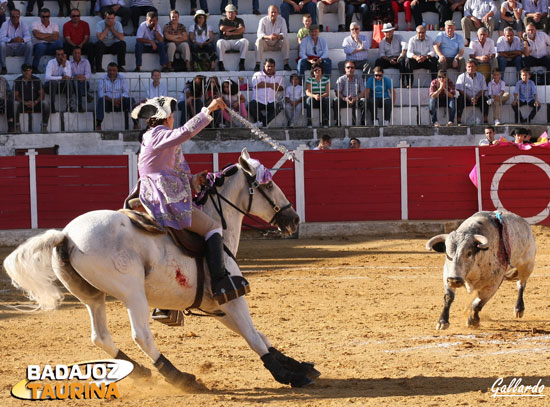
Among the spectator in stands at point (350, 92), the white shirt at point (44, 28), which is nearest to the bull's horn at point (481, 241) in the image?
the spectator in stands at point (350, 92)

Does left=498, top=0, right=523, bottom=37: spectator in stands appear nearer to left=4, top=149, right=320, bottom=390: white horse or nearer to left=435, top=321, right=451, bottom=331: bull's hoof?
left=435, top=321, right=451, bottom=331: bull's hoof

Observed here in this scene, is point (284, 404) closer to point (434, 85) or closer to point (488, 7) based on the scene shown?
point (434, 85)

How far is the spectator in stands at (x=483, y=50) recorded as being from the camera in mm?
17922

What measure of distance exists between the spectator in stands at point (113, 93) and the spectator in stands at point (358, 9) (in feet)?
16.3

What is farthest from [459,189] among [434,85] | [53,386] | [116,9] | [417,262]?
[53,386]

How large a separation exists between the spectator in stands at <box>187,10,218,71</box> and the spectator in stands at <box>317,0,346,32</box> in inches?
94.5

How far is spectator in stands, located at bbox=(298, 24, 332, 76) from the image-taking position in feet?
58.1

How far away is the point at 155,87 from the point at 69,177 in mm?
2198

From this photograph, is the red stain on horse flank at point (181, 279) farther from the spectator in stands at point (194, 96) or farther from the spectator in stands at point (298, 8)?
the spectator in stands at point (298, 8)

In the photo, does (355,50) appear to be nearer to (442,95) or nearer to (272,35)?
(272,35)

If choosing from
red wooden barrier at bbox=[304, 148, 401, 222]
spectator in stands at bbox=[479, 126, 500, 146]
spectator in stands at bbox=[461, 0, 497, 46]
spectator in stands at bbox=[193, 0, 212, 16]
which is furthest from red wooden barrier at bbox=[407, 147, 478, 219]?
spectator in stands at bbox=[193, 0, 212, 16]

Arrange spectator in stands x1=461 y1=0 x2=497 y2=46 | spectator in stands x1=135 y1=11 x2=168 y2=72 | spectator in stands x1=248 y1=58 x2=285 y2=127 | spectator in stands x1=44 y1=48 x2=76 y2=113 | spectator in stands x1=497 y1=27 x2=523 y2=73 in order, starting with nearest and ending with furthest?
spectator in stands x1=44 y1=48 x2=76 y2=113
spectator in stands x1=248 y1=58 x2=285 y2=127
spectator in stands x1=135 y1=11 x2=168 y2=72
spectator in stands x1=497 y1=27 x2=523 y2=73
spectator in stands x1=461 y1=0 x2=497 y2=46

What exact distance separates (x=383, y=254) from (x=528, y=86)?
5.64m

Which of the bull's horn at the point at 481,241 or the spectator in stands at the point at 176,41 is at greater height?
the spectator in stands at the point at 176,41
